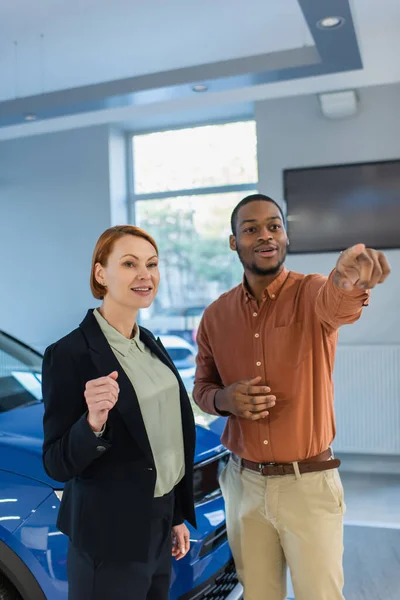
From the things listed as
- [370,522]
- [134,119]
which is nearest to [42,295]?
[134,119]

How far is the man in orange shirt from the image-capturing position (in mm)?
1534

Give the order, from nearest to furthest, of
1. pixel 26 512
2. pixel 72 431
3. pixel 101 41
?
pixel 72 431
pixel 26 512
pixel 101 41

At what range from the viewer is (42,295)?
226 inches

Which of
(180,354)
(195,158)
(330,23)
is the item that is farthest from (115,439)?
(195,158)

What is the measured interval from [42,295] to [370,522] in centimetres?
358

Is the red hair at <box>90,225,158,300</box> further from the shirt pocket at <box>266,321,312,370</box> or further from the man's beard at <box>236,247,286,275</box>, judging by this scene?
the shirt pocket at <box>266,321,312,370</box>

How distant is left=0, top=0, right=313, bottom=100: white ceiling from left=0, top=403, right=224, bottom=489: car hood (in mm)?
2595

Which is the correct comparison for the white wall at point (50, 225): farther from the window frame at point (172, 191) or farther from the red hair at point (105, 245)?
the red hair at point (105, 245)

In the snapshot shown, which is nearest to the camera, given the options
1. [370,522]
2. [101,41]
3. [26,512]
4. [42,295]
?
[26,512]

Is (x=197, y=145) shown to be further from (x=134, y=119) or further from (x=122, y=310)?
(x=122, y=310)

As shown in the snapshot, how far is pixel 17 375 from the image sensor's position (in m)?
2.50

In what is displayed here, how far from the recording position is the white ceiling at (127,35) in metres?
3.67

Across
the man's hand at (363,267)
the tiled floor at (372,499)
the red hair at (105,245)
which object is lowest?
the tiled floor at (372,499)

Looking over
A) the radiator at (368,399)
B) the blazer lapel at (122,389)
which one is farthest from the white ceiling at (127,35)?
the blazer lapel at (122,389)
